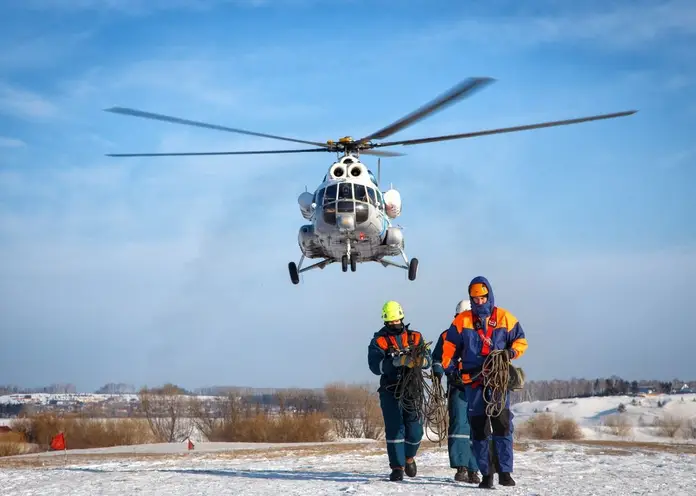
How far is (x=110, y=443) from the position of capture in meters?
43.5

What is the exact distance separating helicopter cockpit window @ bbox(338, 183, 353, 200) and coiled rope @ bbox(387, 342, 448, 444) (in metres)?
10.5

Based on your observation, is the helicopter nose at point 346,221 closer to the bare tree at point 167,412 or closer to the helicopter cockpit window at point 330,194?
Answer: the helicopter cockpit window at point 330,194

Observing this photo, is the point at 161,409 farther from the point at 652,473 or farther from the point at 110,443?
the point at 652,473

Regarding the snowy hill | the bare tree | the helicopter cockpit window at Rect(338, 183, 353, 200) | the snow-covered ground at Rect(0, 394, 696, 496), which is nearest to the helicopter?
the helicopter cockpit window at Rect(338, 183, 353, 200)

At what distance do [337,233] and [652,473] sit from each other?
11265 mm

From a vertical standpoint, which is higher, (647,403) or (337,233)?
(337,233)

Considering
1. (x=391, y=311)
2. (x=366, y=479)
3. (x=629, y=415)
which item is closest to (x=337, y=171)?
(x=391, y=311)

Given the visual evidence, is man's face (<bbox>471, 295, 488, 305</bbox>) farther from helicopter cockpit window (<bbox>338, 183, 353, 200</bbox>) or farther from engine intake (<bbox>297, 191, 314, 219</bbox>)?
engine intake (<bbox>297, 191, 314, 219</bbox>)

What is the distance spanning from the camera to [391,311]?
895cm

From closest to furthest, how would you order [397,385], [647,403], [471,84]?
[397,385] < [471,84] < [647,403]

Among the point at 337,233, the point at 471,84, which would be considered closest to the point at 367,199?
the point at 337,233

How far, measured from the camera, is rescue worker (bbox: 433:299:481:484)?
862 centimetres

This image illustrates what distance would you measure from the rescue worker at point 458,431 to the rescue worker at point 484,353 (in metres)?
0.66

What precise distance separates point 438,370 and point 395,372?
505 millimetres
